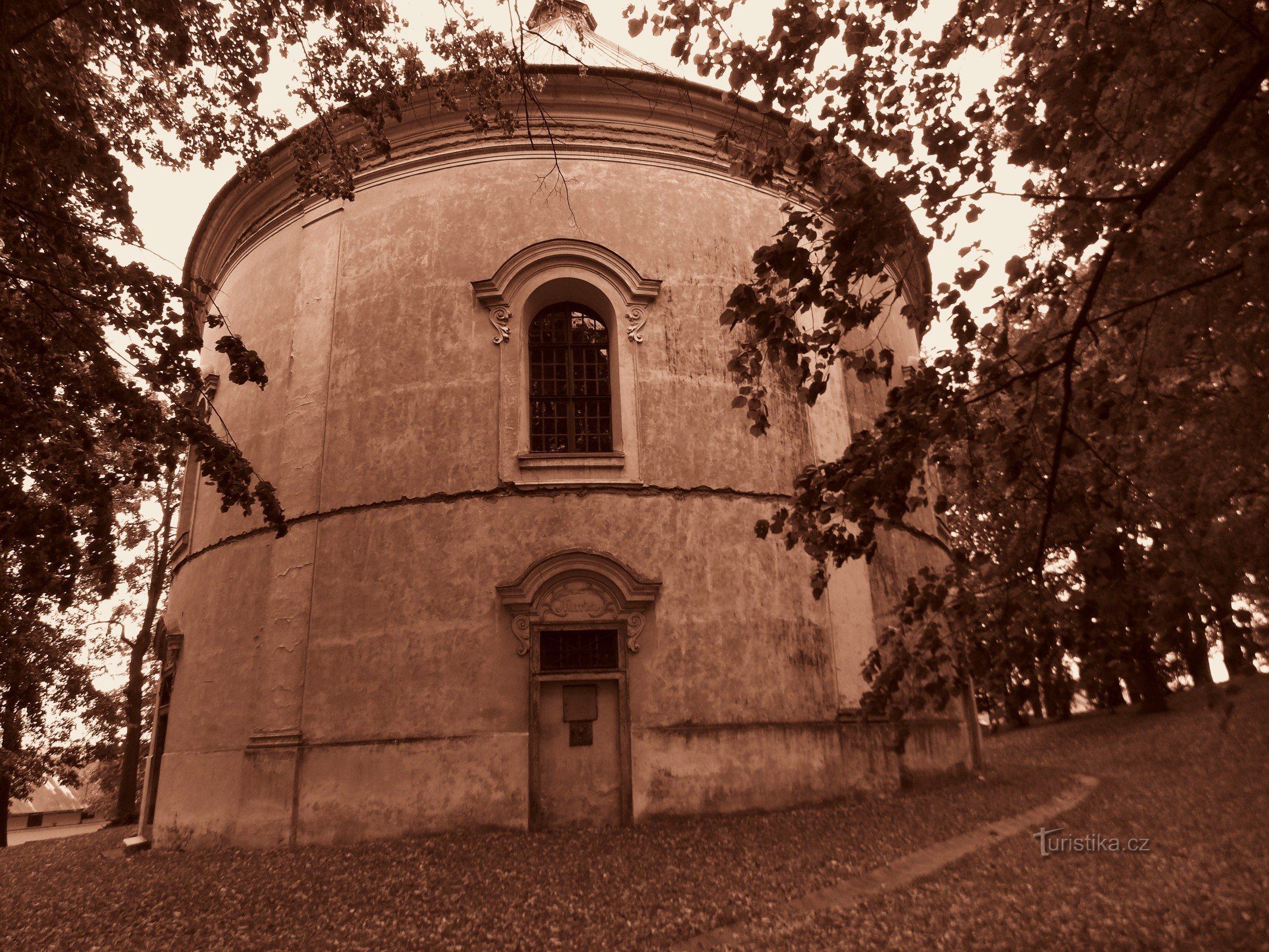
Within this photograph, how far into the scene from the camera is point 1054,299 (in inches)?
182

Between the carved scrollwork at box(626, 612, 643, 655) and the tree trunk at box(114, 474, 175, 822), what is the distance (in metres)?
17.8

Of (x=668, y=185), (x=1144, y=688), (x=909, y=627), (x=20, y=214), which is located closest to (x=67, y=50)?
(x=20, y=214)

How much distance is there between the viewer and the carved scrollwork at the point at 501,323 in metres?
12.0

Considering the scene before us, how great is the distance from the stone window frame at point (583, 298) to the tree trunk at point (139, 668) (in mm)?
15791

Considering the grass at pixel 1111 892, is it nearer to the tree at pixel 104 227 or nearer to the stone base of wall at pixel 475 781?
the stone base of wall at pixel 475 781

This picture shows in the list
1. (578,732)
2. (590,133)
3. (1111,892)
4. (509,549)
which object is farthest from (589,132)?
(1111,892)

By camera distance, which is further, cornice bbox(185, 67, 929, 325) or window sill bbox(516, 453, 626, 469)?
cornice bbox(185, 67, 929, 325)

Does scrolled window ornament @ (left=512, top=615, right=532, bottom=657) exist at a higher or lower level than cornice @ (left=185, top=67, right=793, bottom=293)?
lower

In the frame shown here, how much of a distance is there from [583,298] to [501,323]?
1353 millimetres

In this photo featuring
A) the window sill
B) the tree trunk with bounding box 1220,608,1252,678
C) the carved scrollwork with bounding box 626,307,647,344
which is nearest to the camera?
the tree trunk with bounding box 1220,608,1252,678

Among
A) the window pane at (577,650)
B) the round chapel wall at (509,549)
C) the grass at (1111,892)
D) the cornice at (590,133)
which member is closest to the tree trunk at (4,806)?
the round chapel wall at (509,549)
